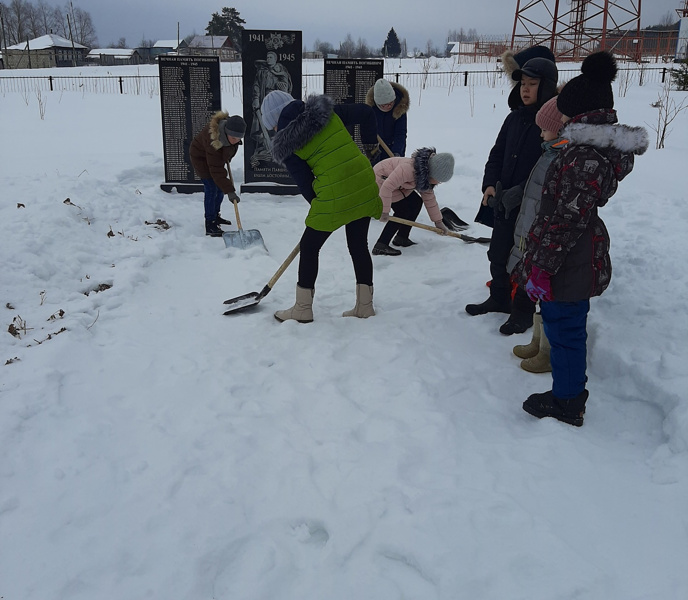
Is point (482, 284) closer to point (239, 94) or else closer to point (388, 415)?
point (388, 415)

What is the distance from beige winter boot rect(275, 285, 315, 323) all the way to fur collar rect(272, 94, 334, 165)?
40.9 inches

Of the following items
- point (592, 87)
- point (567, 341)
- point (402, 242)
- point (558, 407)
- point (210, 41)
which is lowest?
point (558, 407)

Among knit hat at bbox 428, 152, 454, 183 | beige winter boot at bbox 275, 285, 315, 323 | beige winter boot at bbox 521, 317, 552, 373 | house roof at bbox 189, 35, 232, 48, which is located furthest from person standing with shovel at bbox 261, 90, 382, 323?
house roof at bbox 189, 35, 232, 48

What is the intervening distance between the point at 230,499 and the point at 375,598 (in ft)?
2.60

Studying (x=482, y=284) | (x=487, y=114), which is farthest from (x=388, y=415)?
(x=487, y=114)

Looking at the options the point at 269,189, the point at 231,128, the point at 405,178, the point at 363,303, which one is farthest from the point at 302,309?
the point at 269,189

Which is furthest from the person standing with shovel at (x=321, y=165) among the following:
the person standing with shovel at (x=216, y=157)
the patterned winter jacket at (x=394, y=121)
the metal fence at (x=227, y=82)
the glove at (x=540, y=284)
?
the metal fence at (x=227, y=82)

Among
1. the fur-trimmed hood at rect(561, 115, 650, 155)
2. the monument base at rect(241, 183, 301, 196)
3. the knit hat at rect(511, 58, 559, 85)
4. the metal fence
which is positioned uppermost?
the metal fence

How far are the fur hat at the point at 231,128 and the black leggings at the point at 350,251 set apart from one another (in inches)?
88.0

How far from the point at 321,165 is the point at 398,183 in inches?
66.3

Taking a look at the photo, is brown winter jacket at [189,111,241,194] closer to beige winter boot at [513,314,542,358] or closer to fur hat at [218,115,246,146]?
fur hat at [218,115,246,146]

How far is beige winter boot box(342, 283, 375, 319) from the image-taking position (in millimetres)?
4289

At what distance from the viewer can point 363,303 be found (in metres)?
4.31

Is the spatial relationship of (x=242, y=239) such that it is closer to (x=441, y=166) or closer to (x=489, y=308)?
(x=441, y=166)
